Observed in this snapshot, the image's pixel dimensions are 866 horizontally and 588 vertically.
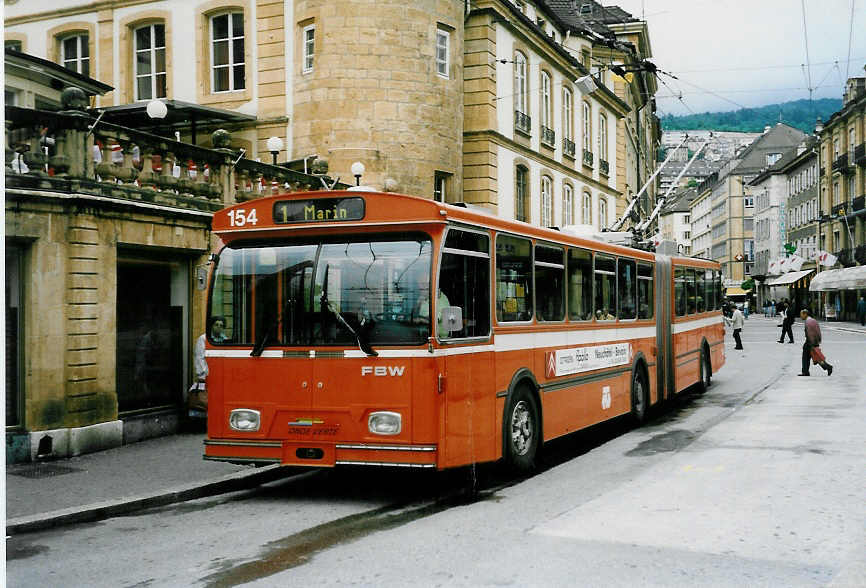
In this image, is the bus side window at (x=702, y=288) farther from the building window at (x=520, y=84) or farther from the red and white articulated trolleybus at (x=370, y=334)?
the building window at (x=520, y=84)

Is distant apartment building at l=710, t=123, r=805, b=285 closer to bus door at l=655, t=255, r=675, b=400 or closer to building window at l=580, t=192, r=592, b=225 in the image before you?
building window at l=580, t=192, r=592, b=225

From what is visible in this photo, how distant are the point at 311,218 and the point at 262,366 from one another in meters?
1.51

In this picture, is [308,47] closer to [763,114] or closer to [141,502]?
[141,502]

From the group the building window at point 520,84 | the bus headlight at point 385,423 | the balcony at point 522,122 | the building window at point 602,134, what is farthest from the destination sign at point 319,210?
the building window at point 602,134

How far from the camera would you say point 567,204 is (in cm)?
3634

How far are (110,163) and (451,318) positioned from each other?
618 centimetres

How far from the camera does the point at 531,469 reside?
10.6m

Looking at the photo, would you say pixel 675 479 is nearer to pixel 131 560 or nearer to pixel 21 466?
pixel 131 560

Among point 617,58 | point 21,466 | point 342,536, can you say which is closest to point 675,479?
point 342,536

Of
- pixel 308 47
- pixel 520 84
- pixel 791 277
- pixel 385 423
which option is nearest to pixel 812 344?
pixel 520 84

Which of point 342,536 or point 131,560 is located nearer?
point 131,560

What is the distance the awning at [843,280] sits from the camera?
61.1 meters

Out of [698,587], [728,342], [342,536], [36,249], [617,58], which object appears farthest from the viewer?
[617,58]

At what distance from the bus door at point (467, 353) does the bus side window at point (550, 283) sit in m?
1.49
